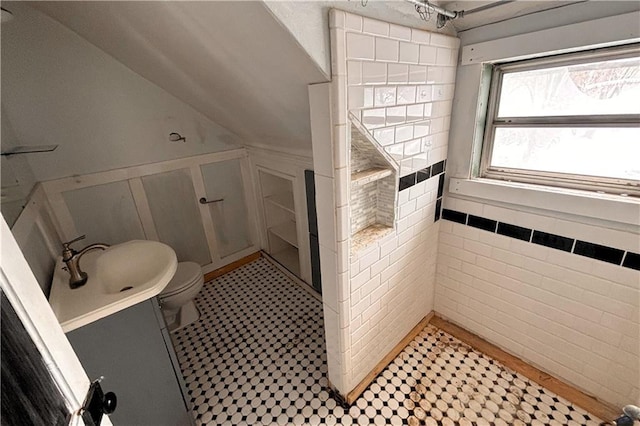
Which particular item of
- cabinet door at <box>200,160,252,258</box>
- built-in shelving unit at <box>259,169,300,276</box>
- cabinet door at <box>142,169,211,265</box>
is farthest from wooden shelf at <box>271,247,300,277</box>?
cabinet door at <box>142,169,211,265</box>

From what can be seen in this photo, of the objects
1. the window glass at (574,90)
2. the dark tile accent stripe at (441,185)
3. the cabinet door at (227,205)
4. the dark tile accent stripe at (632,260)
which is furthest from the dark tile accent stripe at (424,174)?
the cabinet door at (227,205)

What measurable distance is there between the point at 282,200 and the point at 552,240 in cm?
176

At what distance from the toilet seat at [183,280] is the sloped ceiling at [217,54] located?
3.48ft

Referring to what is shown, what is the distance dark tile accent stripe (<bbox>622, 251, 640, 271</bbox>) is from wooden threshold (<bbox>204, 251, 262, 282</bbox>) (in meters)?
2.36

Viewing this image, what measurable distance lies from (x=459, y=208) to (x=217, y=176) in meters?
1.76

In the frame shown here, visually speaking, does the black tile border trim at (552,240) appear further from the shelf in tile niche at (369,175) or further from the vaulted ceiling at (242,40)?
the vaulted ceiling at (242,40)

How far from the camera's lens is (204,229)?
2197mm

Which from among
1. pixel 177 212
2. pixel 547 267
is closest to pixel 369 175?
pixel 547 267

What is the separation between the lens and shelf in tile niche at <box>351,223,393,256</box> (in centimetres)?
113


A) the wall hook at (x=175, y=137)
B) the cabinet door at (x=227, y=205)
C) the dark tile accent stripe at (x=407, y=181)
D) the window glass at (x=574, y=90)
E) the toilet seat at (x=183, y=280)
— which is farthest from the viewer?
the cabinet door at (x=227, y=205)

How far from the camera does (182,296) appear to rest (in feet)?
5.58

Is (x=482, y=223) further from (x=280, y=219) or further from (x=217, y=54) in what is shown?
(x=280, y=219)

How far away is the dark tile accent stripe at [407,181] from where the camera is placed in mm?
1208

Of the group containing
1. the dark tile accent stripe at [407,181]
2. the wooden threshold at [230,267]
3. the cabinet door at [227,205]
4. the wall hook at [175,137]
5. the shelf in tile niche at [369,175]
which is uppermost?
the wall hook at [175,137]
